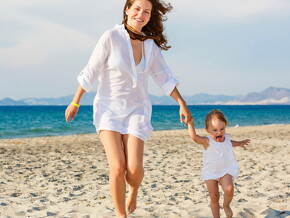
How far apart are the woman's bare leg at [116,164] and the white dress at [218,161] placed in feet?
3.17

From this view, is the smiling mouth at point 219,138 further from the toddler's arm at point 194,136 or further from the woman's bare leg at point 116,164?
the woman's bare leg at point 116,164

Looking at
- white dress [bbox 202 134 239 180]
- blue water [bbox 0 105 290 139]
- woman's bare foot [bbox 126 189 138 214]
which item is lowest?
blue water [bbox 0 105 290 139]

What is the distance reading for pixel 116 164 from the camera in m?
3.70

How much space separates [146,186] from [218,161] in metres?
2.41

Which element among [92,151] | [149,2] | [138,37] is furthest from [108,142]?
[92,151]

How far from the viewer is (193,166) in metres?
8.47

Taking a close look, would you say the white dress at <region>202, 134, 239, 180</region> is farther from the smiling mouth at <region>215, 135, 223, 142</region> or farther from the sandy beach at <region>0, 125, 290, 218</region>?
the sandy beach at <region>0, 125, 290, 218</region>

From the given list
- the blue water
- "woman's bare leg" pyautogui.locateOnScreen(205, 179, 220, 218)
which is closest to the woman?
"woman's bare leg" pyautogui.locateOnScreen(205, 179, 220, 218)

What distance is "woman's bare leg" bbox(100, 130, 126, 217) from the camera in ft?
12.2

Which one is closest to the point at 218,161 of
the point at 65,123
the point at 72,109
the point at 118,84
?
the point at 118,84

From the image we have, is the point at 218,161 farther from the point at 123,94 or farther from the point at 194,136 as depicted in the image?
the point at 123,94

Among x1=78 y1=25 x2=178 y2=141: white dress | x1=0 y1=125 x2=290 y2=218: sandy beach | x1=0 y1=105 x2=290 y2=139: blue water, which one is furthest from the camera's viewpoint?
x1=0 y1=105 x2=290 y2=139: blue water

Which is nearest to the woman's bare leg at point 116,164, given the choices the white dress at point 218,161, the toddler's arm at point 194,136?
the toddler's arm at point 194,136

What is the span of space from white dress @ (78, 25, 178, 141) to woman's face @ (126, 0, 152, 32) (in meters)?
0.15
